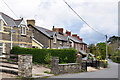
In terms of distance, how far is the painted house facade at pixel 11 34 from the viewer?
21.7 meters

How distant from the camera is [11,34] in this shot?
911 inches

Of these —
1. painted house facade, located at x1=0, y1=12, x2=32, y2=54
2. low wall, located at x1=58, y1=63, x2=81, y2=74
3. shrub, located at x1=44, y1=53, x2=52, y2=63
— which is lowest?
low wall, located at x1=58, y1=63, x2=81, y2=74

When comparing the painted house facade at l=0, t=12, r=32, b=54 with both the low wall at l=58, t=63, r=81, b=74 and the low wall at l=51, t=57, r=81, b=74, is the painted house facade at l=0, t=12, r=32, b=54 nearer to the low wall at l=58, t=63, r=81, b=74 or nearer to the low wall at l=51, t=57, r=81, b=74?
the low wall at l=51, t=57, r=81, b=74

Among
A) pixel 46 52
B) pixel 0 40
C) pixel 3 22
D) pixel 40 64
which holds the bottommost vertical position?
pixel 40 64

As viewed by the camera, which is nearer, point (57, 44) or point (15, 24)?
point (15, 24)

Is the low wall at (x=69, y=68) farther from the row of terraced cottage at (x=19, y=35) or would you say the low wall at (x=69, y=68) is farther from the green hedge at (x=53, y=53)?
the row of terraced cottage at (x=19, y=35)

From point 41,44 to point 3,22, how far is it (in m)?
11.5

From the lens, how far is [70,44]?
45.2 m

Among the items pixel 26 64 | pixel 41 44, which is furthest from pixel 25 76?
pixel 41 44

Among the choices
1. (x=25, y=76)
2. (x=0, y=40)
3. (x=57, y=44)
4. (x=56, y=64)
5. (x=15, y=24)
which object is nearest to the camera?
(x=25, y=76)

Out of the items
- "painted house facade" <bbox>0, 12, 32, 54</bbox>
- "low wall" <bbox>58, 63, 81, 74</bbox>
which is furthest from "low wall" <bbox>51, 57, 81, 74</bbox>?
"painted house facade" <bbox>0, 12, 32, 54</bbox>

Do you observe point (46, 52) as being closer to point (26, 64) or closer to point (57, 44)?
point (26, 64)

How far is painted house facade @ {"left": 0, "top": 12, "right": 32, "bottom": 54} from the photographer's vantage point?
71.3 feet

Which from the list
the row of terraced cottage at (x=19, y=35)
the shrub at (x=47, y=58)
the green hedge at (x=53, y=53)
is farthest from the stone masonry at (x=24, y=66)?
the row of terraced cottage at (x=19, y=35)
